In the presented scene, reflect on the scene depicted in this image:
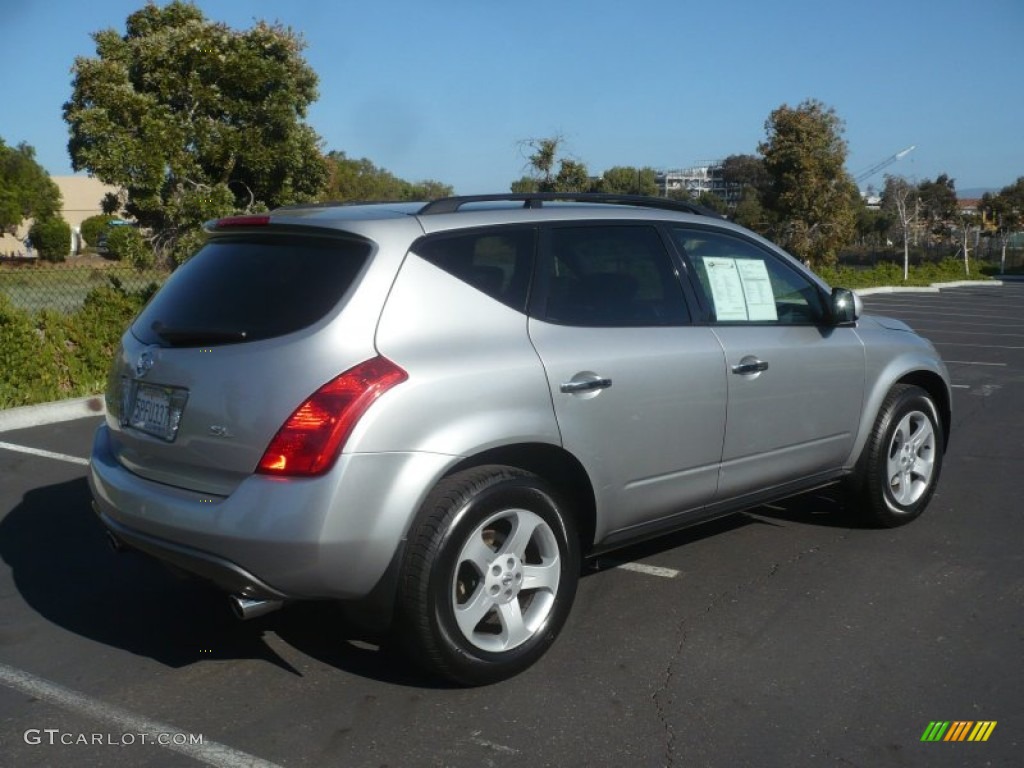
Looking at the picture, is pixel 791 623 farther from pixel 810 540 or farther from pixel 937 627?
pixel 810 540

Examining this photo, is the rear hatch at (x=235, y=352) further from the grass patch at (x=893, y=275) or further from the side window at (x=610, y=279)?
the grass patch at (x=893, y=275)

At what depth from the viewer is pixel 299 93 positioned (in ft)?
62.7

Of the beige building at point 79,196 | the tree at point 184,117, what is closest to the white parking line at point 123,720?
the tree at point 184,117

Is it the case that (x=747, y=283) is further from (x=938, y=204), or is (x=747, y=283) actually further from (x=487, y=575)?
(x=938, y=204)

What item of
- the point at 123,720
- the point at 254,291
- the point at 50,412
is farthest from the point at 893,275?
the point at 123,720

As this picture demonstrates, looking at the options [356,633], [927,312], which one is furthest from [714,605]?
[927,312]

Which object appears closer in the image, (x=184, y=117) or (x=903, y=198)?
(x=184, y=117)

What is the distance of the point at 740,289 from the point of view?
526cm

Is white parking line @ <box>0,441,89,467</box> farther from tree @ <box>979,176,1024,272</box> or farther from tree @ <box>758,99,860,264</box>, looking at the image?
tree @ <box>979,176,1024,272</box>

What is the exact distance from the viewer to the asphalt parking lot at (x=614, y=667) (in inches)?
143

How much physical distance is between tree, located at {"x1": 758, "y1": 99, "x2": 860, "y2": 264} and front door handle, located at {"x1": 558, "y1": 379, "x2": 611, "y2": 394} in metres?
30.6

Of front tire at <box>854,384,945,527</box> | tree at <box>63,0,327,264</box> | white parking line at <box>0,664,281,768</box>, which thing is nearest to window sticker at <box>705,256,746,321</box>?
front tire at <box>854,384,945,527</box>

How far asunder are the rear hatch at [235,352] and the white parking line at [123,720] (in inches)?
32.7

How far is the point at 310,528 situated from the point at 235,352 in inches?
28.1
